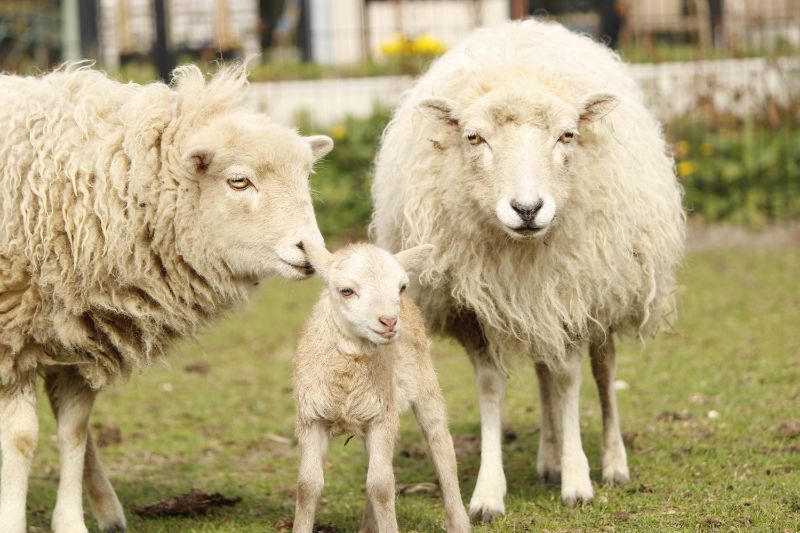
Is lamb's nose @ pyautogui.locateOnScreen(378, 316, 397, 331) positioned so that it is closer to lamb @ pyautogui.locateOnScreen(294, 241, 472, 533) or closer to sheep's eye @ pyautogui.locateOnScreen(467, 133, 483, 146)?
lamb @ pyautogui.locateOnScreen(294, 241, 472, 533)

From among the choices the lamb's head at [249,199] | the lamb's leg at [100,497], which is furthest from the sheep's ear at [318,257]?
the lamb's leg at [100,497]

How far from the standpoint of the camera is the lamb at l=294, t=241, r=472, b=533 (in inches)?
164

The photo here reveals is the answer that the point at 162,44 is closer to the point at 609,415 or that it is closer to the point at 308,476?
the point at 609,415

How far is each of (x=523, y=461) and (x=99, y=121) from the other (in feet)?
9.03

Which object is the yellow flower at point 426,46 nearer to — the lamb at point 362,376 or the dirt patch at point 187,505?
the dirt patch at point 187,505

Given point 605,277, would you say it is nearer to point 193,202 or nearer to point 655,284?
point 655,284

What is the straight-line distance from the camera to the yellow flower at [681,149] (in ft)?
41.0

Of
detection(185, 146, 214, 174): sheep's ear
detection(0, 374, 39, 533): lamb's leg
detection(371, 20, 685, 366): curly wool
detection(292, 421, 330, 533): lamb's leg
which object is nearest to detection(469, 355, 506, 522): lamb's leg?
detection(371, 20, 685, 366): curly wool

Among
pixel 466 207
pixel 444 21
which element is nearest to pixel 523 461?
pixel 466 207

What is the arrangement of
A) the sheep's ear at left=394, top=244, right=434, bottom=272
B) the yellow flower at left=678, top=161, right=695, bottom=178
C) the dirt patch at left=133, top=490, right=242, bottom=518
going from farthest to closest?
the yellow flower at left=678, top=161, right=695, bottom=178, the dirt patch at left=133, top=490, right=242, bottom=518, the sheep's ear at left=394, top=244, right=434, bottom=272

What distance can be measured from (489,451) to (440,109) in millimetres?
1486

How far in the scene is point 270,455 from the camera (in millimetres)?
6543

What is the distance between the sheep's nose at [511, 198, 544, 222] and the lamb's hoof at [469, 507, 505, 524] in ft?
4.02

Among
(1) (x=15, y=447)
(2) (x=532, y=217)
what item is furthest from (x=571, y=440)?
(1) (x=15, y=447)
